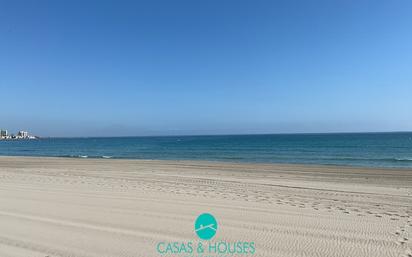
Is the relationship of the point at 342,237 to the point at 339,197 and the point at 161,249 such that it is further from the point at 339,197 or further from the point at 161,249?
the point at 339,197

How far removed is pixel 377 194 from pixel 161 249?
8292 mm

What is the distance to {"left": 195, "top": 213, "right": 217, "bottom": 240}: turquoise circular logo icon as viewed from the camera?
5188mm

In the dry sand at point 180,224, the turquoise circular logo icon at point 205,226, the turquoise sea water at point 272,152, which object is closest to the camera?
the dry sand at point 180,224

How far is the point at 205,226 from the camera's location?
5.71 meters

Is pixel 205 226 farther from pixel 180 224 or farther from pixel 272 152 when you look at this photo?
pixel 272 152

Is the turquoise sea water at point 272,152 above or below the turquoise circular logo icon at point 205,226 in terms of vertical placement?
below

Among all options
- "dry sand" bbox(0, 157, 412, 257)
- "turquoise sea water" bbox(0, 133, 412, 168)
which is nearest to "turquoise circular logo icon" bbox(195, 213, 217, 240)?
"dry sand" bbox(0, 157, 412, 257)

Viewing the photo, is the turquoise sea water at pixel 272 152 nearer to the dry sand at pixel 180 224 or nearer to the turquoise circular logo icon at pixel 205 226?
the dry sand at pixel 180 224

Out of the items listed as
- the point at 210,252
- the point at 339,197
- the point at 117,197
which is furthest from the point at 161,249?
the point at 339,197

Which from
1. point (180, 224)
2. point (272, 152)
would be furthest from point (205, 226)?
point (272, 152)

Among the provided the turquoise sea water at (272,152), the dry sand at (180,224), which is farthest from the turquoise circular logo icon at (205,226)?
the turquoise sea water at (272,152)

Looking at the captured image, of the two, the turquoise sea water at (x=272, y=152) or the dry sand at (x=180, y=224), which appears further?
the turquoise sea water at (x=272, y=152)

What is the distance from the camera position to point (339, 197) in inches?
385

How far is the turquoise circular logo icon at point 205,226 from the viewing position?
17.0 feet
